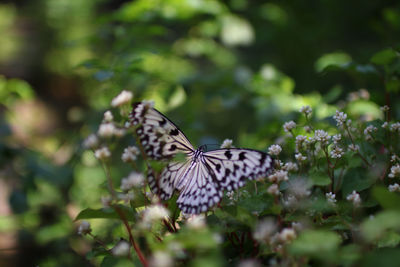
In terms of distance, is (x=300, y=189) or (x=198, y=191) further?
(x=198, y=191)

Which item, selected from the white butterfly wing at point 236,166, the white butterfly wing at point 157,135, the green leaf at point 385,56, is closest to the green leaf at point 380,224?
the white butterfly wing at point 236,166

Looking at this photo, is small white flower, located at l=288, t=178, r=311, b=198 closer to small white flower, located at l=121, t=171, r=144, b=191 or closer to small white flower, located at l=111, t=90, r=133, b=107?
small white flower, located at l=121, t=171, r=144, b=191

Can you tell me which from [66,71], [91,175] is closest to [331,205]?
[91,175]

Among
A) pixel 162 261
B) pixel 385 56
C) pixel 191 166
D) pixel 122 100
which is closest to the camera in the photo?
pixel 162 261

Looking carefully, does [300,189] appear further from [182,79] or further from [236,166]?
[182,79]

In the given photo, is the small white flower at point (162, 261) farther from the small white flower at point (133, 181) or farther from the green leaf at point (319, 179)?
the green leaf at point (319, 179)

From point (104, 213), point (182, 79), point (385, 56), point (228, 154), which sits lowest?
point (104, 213)

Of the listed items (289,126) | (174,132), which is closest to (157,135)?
(174,132)
